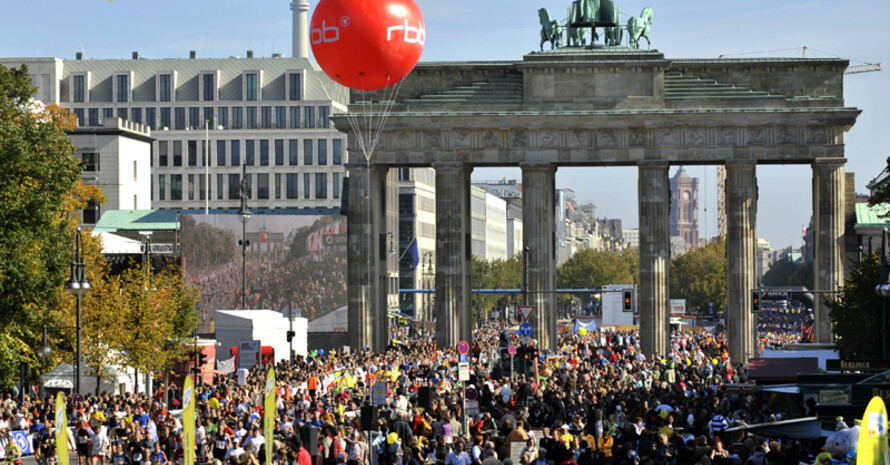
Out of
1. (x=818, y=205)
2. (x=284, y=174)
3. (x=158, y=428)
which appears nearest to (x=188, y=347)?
(x=158, y=428)

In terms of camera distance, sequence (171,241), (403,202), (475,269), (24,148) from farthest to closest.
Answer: (475,269), (403,202), (171,241), (24,148)

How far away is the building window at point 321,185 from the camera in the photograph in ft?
481

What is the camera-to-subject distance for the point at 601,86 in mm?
85625

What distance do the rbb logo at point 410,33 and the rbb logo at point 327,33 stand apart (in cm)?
79

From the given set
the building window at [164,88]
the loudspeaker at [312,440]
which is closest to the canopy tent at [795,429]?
the loudspeaker at [312,440]

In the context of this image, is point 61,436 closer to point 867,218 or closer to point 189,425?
point 189,425

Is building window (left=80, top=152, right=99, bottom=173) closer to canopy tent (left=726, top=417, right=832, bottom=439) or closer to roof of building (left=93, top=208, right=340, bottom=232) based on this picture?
roof of building (left=93, top=208, right=340, bottom=232)

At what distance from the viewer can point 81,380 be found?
2313 inches

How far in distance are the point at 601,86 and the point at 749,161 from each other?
9384 millimetres

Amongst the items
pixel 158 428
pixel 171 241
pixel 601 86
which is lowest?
pixel 158 428

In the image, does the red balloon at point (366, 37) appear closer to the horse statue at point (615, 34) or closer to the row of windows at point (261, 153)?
the horse statue at point (615, 34)

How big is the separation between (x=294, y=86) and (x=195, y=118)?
1049 centimetres

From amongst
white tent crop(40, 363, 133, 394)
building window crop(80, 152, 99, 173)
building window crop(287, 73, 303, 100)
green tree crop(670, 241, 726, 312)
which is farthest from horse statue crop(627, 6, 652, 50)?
green tree crop(670, 241, 726, 312)

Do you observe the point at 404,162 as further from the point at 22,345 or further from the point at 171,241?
the point at 22,345
